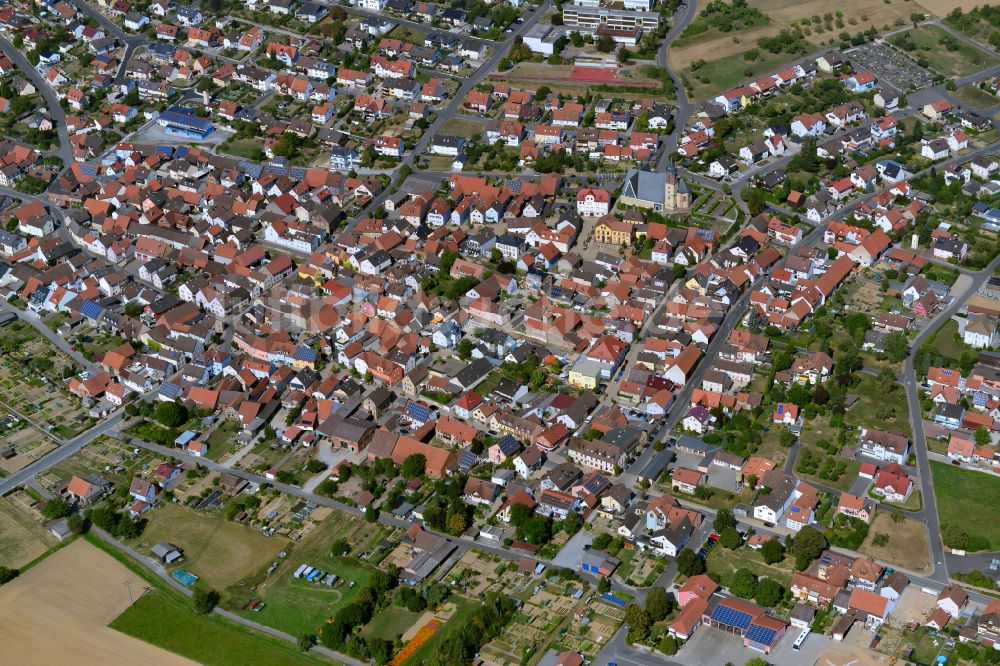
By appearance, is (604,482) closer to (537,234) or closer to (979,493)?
(979,493)

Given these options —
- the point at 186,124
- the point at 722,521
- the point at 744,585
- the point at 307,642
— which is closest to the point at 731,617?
the point at 744,585

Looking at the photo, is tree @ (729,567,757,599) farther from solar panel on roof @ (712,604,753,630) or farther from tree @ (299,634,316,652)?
tree @ (299,634,316,652)

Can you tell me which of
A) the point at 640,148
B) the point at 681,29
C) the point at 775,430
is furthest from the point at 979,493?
the point at 681,29

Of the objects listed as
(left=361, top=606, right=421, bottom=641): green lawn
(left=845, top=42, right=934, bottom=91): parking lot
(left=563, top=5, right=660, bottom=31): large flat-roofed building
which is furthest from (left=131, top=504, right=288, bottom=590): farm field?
(left=845, top=42, right=934, bottom=91): parking lot

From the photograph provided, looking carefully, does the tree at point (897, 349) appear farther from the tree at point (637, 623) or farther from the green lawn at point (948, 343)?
the tree at point (637, 623)

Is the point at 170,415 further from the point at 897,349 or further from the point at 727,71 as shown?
the point at 727,71
